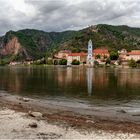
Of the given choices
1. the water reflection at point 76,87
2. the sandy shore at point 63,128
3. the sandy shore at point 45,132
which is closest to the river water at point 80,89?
the water reflection at point 76,87

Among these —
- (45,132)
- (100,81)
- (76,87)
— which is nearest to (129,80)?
(100,81)

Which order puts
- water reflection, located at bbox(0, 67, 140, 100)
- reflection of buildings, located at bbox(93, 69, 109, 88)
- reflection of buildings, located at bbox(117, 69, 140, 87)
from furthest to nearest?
reflection of buildings, located at bbox(117, 69, 140, 87), reflection of buildings, located at bbox(93, 69, 109, 88), water reflection, located at bbox(0, 67, 140, 100)

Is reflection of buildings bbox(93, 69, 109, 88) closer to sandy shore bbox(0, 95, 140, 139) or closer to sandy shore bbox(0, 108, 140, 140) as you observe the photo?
sandy shore bbox(0, 95, 140, 139)

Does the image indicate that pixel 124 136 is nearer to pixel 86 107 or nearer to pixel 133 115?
pixel 133 115

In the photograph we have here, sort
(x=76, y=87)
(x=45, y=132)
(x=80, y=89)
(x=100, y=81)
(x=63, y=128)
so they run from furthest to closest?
1. (x=100, y=81)
2. (x=76, y=87)
3. (x=80, y=89)
4. (x=63, y=128)
5. (x=45, y=132)

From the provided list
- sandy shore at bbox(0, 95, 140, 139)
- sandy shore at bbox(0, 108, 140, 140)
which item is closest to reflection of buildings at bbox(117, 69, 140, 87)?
sandy shore at bbox(0, 95, 140, 139)

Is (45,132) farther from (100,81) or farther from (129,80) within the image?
(129,80)

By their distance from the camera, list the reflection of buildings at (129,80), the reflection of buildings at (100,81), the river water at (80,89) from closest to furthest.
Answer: the river water at (80,89), the reflection of buildings at (100,81), the reflection of buildings at (129,80)

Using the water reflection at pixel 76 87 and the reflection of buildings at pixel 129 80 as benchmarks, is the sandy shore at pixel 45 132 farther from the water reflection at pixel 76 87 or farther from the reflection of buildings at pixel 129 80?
the reflection of buildings at pixel 129 80

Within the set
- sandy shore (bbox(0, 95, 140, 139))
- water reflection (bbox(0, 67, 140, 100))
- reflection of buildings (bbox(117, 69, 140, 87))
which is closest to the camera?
sandy shore (bbox(0, 95, 140, 139))

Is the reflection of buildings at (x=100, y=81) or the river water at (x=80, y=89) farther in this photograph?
the reflection of buildings at (x=100, y=81)

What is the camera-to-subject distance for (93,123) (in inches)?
1037

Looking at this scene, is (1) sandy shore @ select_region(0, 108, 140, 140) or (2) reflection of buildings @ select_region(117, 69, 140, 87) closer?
(1) sandy shore @ select_region(0, 108, 140, 140)

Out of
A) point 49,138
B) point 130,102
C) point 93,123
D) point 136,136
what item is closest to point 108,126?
point 93,123
